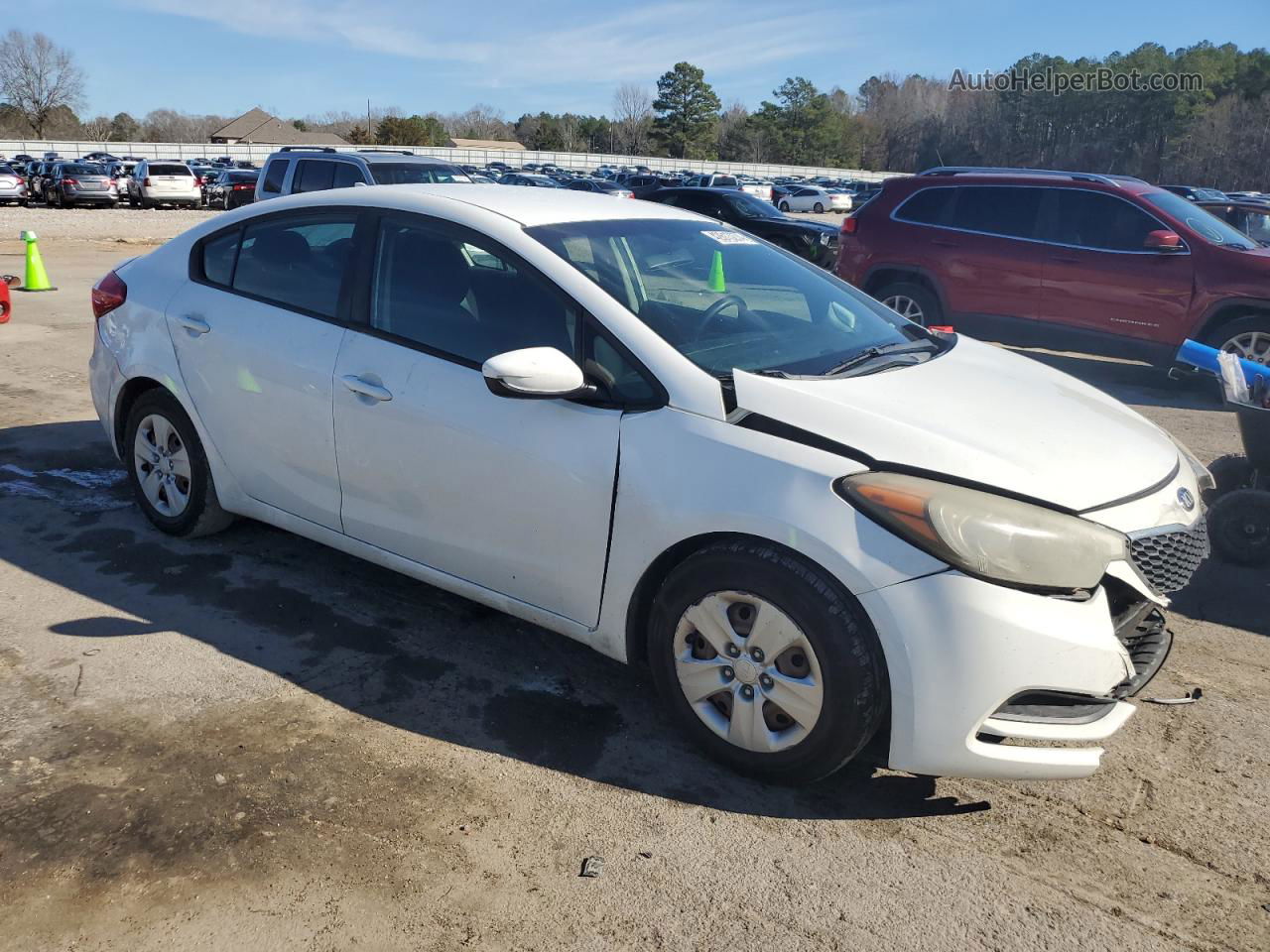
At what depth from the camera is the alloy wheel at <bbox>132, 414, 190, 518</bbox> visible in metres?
4.65

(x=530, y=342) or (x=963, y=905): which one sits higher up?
(x=530, y=342)

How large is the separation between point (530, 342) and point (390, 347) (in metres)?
0.60

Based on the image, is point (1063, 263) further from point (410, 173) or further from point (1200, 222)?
point (410, 173)

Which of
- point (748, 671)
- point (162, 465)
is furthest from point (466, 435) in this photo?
point (162, 465)

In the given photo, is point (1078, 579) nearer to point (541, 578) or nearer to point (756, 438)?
point (756, 438)

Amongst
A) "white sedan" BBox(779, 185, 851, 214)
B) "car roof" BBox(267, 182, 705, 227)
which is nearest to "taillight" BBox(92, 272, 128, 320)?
"car roof" BBox(267, 182, 705, 227)

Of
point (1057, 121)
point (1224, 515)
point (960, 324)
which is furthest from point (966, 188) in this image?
point (1057, 121)

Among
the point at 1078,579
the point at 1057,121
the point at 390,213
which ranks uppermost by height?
the point at 1057,121

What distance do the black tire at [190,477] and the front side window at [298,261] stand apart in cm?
67

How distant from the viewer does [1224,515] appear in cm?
500

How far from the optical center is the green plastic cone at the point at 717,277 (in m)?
3.81

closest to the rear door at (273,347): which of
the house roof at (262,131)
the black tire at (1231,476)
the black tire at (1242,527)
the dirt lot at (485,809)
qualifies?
the dirt lot at (485,809)

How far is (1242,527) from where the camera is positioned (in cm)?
495

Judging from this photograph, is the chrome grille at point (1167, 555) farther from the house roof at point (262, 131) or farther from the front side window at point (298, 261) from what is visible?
the house roof at point (262, 131)
